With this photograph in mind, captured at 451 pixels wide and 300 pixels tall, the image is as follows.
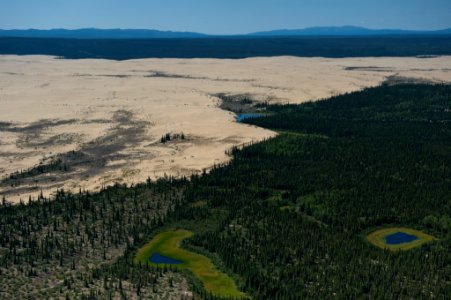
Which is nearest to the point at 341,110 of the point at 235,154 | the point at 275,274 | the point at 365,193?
the point at 235,154

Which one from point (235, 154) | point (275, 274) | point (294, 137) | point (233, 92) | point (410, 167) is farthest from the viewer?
point (233, 92)

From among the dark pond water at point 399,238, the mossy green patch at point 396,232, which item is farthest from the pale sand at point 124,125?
the dark pond water at point 399,238

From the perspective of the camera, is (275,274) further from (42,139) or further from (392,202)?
(42,139)

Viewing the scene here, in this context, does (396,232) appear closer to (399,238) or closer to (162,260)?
(399,238)

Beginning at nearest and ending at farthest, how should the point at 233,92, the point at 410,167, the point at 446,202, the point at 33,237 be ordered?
the point at 33,237, the point at 446,202, the point at 410,167, the point at 233,92

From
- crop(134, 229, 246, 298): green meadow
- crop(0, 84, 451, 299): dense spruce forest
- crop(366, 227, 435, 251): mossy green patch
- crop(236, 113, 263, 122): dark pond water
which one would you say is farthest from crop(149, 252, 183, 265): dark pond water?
crop(236, 113, 263, 122): dark pond water

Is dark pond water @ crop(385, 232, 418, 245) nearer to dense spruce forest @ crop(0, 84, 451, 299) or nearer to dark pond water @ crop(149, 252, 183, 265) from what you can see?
dense spruce forest @ crop(0, 84, 451, 299)
